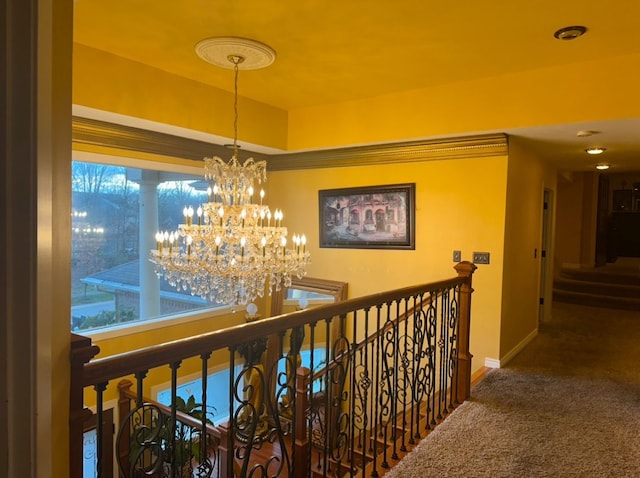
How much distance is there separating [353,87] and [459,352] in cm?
248

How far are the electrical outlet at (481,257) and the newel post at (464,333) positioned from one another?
3.15 ft

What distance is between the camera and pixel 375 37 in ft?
9.77

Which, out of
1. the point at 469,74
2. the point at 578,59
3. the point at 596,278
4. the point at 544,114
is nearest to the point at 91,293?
the point at 469,74

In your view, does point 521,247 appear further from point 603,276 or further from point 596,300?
point 603,276

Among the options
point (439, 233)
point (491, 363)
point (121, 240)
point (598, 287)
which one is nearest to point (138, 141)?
point (121, 240)

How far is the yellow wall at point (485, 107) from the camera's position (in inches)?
131

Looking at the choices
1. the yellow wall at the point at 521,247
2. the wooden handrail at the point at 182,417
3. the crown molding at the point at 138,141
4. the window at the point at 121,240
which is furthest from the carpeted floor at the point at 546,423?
the crown molding at the point at 138,141

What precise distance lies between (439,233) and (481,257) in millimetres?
472

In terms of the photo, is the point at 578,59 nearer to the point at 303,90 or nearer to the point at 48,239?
the point at 303,90

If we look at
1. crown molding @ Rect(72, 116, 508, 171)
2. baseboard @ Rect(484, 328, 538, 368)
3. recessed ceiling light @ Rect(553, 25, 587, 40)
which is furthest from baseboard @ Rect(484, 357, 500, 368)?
recessed ceiling light @ Rect(553, 25, 587, 40)

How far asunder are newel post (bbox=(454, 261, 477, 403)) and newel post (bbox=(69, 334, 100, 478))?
270cm

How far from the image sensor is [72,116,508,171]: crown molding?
3.88 meters

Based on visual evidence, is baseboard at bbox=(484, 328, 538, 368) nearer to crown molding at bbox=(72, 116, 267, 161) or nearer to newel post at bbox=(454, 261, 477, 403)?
newel post at bbox=(454, 261, 477, 403)

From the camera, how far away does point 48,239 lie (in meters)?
0.91
